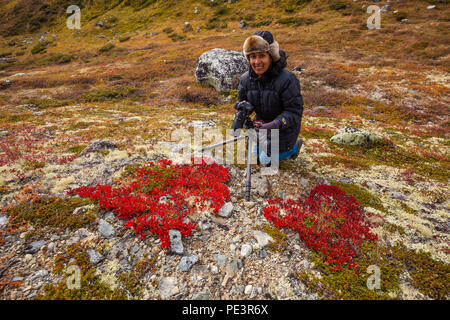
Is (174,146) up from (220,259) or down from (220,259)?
up

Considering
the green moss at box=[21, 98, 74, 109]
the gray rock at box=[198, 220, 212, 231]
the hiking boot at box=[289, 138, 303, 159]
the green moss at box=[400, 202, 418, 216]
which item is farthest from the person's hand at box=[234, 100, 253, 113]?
the green moss at box=[21, 98, 74, 109]

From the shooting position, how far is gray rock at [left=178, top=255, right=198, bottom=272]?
13.1 ft

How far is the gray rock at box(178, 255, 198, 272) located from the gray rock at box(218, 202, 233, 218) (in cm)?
133

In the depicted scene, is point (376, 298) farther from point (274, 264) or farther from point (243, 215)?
point (243, 215)

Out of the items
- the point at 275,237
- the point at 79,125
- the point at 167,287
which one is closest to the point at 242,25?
the point at 79,125

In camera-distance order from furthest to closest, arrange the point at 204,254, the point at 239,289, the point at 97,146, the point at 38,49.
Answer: the point at 38,49 → the point at 97,146 → the point at 204,254 → the point at 239,289

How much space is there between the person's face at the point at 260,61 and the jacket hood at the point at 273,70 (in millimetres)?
161

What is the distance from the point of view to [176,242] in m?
4.39

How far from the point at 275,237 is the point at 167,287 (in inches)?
94.3

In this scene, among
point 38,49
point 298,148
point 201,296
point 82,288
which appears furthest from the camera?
point 38,49

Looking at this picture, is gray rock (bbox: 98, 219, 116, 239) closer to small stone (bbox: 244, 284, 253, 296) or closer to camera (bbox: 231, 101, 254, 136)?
small stone (bbox: 244, 284, 253, 296)

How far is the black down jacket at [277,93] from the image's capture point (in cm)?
559

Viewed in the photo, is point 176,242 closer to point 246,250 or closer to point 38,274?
point 246,250

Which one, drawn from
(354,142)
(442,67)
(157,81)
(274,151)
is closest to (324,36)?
(442,67)
